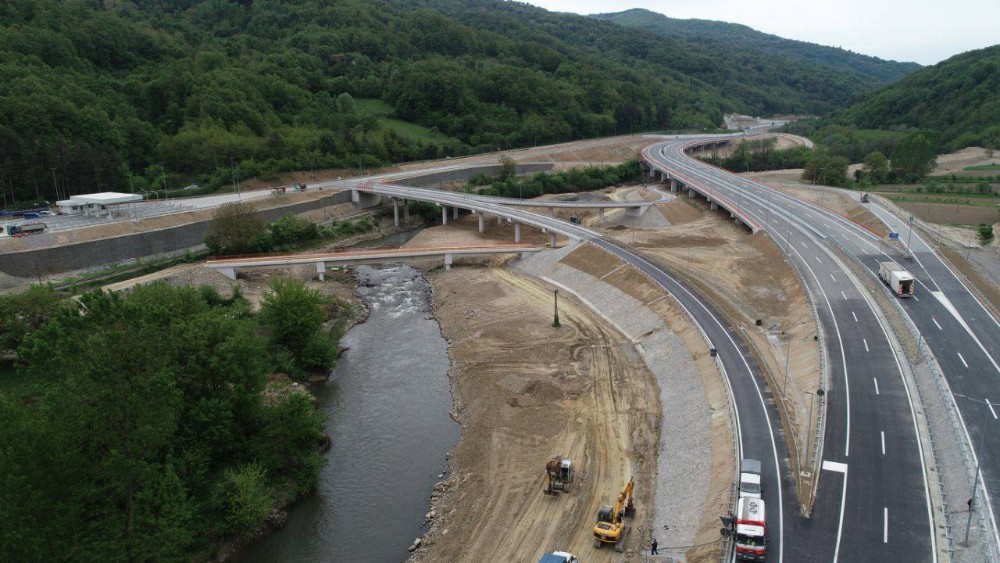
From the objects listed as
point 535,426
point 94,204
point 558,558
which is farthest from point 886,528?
point 94,204

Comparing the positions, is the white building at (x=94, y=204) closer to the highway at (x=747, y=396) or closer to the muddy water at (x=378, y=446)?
the muddy water at (x=378, y=446)

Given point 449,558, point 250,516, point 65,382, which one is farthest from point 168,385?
point 449,558

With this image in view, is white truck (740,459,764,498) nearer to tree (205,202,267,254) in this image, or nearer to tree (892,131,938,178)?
tree (205,202,267,254)

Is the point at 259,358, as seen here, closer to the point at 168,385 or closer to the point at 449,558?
the point at 168,385

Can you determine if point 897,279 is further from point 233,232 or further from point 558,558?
point 233,232

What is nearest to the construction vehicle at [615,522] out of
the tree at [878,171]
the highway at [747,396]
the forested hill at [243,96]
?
the highway at [747,396]
